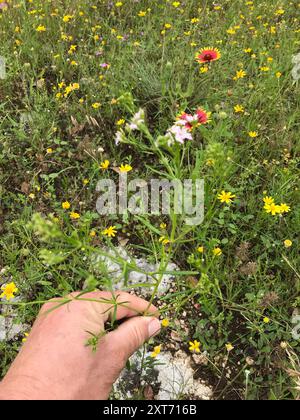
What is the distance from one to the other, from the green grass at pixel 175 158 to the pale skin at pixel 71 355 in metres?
0.17

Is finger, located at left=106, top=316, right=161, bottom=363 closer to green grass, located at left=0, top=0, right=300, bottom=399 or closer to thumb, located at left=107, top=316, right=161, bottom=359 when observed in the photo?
thumb, located at left=107, top=316, right=161, bottom=359

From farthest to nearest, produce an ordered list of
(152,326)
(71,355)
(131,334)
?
(152,326), (131,334), (71,355)

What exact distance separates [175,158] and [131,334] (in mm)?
698

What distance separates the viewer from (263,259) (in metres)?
2.27

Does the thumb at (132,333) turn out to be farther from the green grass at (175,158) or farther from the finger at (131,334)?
the green grass at (175,158)

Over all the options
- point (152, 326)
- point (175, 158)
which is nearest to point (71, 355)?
point (152, 326)

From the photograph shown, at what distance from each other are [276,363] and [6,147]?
2.08 metres

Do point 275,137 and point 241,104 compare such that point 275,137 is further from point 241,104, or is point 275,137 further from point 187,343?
point 187,343

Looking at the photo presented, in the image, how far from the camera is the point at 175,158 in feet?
4.87

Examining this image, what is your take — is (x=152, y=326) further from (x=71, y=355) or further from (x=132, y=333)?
(x=71, y=355)

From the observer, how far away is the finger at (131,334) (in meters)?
1.54

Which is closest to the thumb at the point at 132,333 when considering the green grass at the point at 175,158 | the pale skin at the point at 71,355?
the pale skin at the point at 71,355

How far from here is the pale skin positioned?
136 centimetres

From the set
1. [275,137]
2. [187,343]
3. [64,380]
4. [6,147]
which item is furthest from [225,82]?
[64,380]
